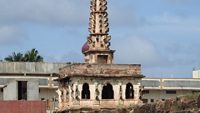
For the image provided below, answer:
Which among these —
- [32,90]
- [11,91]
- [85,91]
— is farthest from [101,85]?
[11,91]

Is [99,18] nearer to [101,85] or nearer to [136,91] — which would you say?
[101,85]

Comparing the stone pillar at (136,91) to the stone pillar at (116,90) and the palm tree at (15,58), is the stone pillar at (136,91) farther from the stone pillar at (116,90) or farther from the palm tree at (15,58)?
the palm tree at (15,58)

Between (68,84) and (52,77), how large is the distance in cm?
1576

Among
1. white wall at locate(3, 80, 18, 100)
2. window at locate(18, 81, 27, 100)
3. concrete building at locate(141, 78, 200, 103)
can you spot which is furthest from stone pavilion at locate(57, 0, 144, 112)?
concrete building at locate(141, 78, 200, 103)

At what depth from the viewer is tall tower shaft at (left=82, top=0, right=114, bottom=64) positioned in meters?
53.7

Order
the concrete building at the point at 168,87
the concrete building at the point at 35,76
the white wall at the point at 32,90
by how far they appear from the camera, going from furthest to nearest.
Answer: the concrete building at the point at 168,87
the concrete building at the point at 35,76
the white wall at the point at 32,90

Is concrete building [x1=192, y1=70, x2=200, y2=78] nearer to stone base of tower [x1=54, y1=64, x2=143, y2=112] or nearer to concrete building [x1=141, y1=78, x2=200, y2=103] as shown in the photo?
concrete building [x1=141, y1=78, x2=200, y2=103]

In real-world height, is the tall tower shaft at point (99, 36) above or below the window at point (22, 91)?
above

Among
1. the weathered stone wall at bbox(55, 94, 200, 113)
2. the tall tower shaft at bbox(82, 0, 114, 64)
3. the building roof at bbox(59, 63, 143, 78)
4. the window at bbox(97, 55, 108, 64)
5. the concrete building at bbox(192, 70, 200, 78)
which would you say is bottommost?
the weathered stone wall at bbox(55, 94, 200, 113)

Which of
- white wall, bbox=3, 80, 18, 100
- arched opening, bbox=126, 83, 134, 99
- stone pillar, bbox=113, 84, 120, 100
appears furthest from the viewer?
white wall, bbox=3, 80, 18, 100

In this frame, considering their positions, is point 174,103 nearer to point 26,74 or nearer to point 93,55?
A: point 93,55

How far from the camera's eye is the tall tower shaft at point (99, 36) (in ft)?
176

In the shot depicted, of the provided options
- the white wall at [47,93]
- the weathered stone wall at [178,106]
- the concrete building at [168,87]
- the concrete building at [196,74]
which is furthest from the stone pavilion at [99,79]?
the weathered stone wall at [178,106]

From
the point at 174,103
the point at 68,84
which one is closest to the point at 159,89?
the point at 68,84
